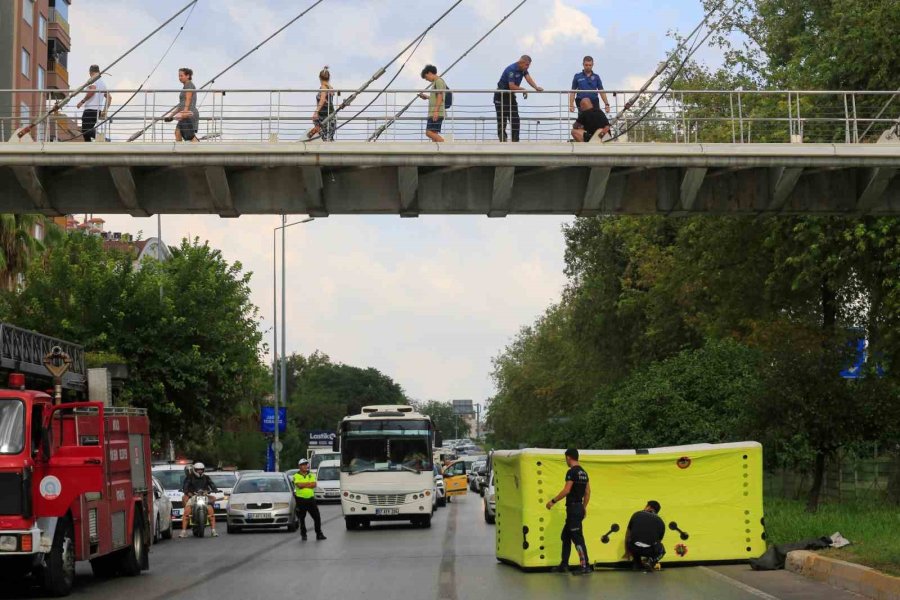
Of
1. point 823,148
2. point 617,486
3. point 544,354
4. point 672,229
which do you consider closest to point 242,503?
point 617,486

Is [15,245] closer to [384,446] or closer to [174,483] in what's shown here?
[174,483]

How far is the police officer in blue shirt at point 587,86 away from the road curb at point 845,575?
7062 mm

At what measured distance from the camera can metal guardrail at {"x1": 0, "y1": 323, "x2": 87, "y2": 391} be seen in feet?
55.1

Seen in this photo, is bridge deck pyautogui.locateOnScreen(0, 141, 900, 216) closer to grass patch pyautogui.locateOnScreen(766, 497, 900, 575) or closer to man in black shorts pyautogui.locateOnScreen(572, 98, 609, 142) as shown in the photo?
man in black shorts pyautogui.locateOnScreen(572, 98, 609, 142)

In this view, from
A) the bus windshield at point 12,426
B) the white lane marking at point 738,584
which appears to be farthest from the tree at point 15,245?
the white lane marking at point 738,584

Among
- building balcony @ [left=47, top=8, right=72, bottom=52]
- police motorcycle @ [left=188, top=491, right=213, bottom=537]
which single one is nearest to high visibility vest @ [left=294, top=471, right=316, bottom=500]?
police motorcycle @ [left=188, top=491, right=213, bottom=537]

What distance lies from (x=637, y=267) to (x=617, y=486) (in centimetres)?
3332

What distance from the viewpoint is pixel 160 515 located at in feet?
96.1

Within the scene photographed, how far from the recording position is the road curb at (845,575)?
14.0 meters

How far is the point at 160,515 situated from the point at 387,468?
→ 20.3 ft

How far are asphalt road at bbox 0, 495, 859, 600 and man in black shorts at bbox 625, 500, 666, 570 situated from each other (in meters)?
0.33

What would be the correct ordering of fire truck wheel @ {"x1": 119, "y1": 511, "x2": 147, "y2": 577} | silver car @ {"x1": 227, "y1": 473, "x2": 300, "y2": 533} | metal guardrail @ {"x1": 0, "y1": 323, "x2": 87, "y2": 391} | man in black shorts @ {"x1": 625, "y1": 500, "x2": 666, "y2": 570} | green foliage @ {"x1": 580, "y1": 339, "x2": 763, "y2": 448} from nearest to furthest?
metal guardrail @ {"x1": 0, "y1": 323, "x2": 87, "y2": 391}, man in black shorts @ {"x1": 625, "y1": 500, "x2": 666, "y2": 570}, fire truck wheel @ {"x1": 119, "y1": 511, "x2": 147, "y2": 577}, silver car @ {"x1": 227, "y1": 473, "x2": 300, "y2": 533}, green foliage @ {"x1": 580, "y1": 339, "x2": 763, "y2": 448}

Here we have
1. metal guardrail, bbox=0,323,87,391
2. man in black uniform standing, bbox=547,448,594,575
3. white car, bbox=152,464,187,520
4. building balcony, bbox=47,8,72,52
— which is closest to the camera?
metal guardrail, bbox=0,323,87,391

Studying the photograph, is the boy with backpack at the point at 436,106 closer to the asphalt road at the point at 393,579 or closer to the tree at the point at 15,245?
the asphalt road at the point at 393,579
